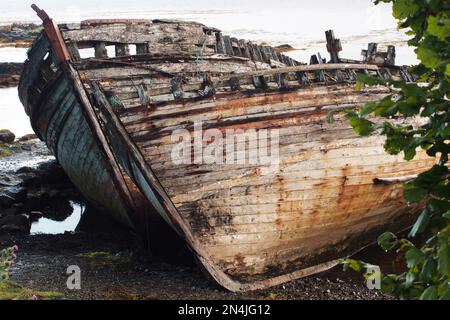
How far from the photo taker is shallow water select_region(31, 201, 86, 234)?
12.2 m

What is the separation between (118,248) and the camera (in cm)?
1038

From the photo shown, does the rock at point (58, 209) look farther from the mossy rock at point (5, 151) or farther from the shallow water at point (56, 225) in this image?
the mossy rock at point (5, 151)

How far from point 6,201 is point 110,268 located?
4940 millimetres

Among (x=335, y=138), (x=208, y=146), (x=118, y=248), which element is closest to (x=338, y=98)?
(x=335, y=138)

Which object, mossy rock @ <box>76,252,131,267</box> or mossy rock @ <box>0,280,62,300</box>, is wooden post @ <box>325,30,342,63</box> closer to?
mossy rock @ <box>76,252,131,267</box>

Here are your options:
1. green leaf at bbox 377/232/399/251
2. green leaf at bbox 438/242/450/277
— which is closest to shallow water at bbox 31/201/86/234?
green leaf at bbox 377/232/399/251

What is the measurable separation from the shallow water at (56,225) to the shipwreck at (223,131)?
2754 mm

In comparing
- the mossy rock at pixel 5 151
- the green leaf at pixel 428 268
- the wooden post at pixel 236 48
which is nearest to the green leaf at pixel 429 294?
the green leaf at pixel 428 268

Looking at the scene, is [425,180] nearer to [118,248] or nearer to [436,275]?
[436,275]

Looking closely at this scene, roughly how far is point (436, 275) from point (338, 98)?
581cm

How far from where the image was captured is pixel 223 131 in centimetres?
802

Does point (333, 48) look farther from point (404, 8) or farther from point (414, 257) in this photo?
point (414, 257)

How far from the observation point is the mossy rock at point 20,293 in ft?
25.1

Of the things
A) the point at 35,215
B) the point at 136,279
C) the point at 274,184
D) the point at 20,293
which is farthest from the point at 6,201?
the point at 274,184
